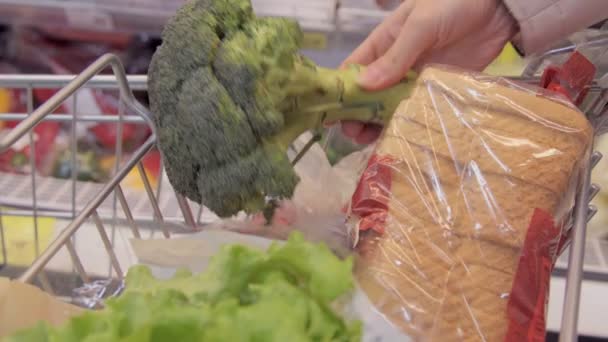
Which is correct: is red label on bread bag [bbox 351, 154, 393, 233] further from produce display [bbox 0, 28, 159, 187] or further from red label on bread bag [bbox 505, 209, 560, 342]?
produce display [bbox 0, 28, 159, 187]

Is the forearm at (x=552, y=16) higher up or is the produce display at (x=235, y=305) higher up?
the forearm at (x=552, y=16)

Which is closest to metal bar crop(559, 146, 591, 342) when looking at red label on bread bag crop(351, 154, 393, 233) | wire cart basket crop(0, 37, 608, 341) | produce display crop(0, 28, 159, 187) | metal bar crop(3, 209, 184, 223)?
wire cart basket crop(0, 37, 608, 341)

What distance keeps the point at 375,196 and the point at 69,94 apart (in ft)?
0.92

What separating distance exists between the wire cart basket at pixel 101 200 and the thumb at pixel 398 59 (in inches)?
4.5

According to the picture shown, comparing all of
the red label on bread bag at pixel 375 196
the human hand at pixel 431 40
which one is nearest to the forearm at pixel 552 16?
the human hand at pixel 431 40

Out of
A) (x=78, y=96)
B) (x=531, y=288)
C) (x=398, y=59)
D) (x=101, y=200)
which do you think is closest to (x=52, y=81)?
(x=101, y=200)

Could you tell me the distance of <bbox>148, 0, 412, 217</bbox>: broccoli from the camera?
1.73ft

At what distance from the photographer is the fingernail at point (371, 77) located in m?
0.64

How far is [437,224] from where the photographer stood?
1.75 ft

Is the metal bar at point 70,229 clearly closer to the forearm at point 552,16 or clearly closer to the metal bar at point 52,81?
the metal bar at point 52,81

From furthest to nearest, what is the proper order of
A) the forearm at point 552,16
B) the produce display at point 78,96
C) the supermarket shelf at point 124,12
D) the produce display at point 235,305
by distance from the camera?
1. the produce display at point 78,96
2. the supermarket shelf at point 124,12
3. the forearm at point 552,16
4. the produce display at point 235,305

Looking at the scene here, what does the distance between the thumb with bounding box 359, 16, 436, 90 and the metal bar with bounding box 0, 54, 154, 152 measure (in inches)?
8.9

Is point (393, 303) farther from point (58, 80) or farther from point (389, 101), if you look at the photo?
point (58, 80)

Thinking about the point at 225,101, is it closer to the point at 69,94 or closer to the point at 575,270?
the point at 69,94
